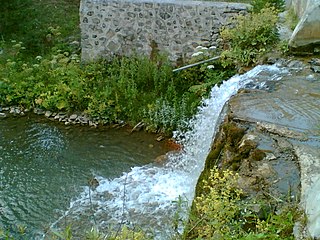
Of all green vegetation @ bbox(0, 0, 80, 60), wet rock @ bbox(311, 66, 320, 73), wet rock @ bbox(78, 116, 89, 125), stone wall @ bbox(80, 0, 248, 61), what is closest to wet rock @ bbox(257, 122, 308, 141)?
wet rock @ bbox(311, 66, 320, 73)

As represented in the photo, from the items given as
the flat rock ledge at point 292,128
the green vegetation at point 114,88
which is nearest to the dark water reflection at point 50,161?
the green vegetation at point 114,88

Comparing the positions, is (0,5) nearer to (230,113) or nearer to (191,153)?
(191,153)

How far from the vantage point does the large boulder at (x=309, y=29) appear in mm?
5941

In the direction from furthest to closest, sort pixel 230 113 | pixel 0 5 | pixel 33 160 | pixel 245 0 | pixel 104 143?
pixel 0 5 < pixel 245 0 < pixel 104 143 < pixel 33 160 < pixel 230 113

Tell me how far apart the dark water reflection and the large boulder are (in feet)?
8.05

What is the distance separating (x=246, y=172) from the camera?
12.7ft

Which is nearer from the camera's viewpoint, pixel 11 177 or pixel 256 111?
pixel 256 111

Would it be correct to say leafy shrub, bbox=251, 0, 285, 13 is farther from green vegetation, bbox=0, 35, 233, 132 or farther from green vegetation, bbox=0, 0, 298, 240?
green vegetation, bbox=0, 35, 233, 132

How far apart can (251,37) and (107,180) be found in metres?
2.87

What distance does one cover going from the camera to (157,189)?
227 inches

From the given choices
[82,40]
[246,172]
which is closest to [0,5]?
[82,40]

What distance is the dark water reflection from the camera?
19.0ft

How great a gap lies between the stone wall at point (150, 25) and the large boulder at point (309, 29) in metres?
1.93

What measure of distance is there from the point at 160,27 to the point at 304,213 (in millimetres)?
5819
